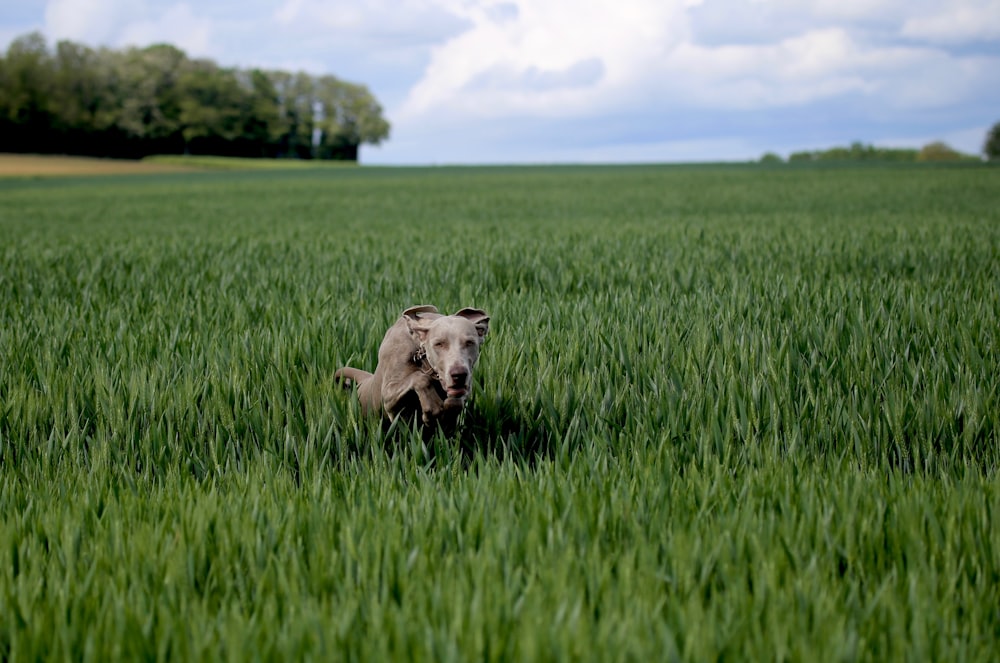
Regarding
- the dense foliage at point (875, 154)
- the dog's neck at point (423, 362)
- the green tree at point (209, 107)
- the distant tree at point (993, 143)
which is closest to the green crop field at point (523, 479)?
the dog's neck at point (423, 362)

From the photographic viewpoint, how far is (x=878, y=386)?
3303 mm

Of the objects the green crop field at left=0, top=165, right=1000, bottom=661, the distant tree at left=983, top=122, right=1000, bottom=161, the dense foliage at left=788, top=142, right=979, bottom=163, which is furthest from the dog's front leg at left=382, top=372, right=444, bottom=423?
the distant tree at left=983, top=122, right=1000, bottom=161

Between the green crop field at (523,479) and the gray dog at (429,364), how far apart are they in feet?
0.43

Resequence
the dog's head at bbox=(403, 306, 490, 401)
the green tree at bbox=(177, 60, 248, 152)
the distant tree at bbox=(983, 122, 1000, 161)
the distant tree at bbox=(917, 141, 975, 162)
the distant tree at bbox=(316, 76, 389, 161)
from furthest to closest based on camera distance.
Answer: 1. the distant tree at bbox=(983, 122, 1000, 161)
2. the distant tree at bbox=(316, 76, 389, 161)
3. the green tree at bbox=(177, 60, 248, 152)
4. the distant tree at bbox=(917, 141, 975, 162)
5. the dog's head at bbox=(403, 306, 490, 401)

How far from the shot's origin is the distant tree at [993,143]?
9646 centimetres

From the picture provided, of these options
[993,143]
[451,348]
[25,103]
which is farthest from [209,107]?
[993,143]

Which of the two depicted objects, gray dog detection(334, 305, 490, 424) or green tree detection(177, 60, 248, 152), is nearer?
gray dog detection(334, 305, 490, 424)

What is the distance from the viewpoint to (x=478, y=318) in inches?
101

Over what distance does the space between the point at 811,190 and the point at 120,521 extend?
24540 millimetres

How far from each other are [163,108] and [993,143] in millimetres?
96434

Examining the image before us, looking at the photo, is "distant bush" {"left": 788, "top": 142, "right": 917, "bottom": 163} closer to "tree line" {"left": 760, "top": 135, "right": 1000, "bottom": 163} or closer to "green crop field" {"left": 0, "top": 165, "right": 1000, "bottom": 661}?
"tree line" {"left": 760, "top": 135, "right": 1000, "bottom": 163}

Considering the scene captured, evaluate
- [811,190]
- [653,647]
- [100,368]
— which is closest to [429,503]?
[653,647]

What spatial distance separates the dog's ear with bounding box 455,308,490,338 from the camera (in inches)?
100

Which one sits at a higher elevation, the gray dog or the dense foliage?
the dense foliage
